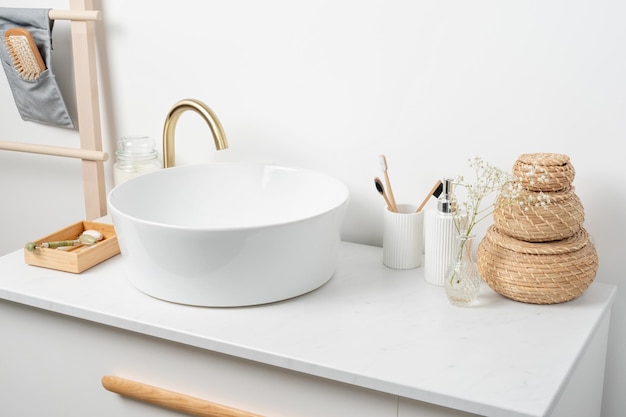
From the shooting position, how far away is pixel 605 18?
1203 millimetres

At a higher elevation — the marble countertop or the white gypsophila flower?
the white gypsophila flower

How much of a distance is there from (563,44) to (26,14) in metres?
1.18

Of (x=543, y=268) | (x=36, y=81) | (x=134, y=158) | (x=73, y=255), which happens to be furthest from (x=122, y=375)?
(x=36, y=81)

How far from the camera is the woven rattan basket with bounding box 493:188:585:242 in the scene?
1.16m


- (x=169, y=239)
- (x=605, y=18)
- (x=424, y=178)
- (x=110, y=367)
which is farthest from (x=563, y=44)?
(x=110, y=367)

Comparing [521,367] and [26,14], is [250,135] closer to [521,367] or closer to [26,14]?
[26,14]

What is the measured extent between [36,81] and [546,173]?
1.20 meters

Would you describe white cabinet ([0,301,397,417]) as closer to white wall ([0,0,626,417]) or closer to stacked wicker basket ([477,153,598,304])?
stacked wicker basket ([477,153,598,304])

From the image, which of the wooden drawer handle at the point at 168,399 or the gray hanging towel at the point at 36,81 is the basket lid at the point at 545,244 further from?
the gray hanging towel at the point at 36,81

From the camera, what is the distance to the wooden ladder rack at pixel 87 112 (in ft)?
5.38

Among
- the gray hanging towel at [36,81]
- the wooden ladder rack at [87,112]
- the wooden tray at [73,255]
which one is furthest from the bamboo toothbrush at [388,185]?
the gray hanging towel at [36,81]

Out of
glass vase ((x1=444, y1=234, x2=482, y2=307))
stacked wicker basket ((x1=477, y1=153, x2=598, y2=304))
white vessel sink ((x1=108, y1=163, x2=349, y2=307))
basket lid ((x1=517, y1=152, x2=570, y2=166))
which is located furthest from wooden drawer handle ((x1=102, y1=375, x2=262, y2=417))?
basket lid ((x1=517, y1=152, x2=570, y2=166))

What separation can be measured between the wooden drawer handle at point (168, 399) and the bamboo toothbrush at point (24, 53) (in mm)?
837

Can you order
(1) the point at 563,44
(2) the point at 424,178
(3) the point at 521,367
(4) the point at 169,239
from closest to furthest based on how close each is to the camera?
(3) the point at 521,367, (4) the point at 169,239, (1) the point at 563,44, (2) the point at 424,178
